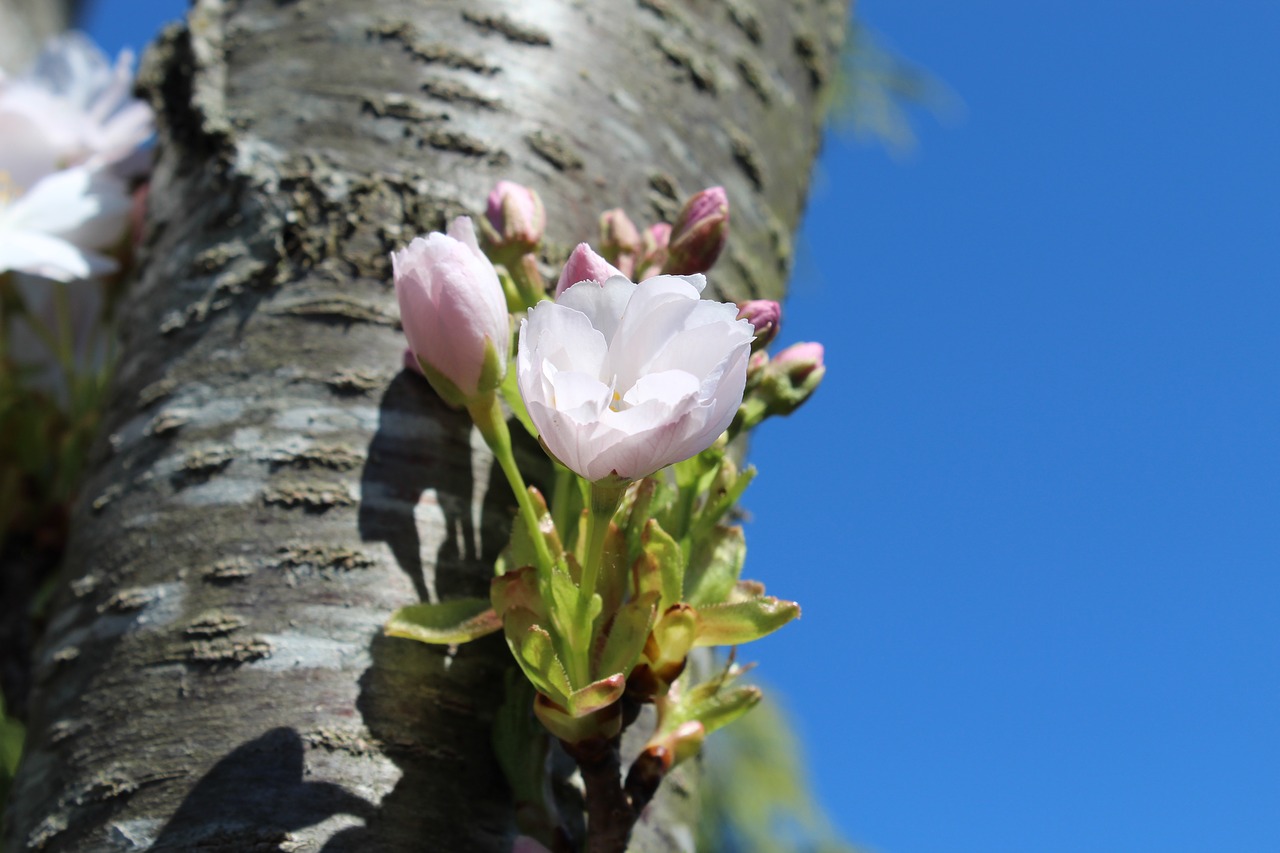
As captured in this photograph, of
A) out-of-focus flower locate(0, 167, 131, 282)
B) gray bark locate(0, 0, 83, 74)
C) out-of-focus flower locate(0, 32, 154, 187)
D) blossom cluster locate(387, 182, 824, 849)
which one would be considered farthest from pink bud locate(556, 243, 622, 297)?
gray bark locate(0, 0, 83, 74)

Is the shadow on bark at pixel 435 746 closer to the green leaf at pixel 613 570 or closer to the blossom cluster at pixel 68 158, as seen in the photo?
the green leaf at pixel 613 570

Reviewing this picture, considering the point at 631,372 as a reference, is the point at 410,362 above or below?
above

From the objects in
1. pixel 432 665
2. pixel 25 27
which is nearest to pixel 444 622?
pixel 432 665

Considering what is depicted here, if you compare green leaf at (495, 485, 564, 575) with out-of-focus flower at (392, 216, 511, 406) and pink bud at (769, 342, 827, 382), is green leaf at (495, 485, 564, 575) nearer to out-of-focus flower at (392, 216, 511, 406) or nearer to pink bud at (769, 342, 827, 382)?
out-of-focus flower at (392, 216, 511, 406)

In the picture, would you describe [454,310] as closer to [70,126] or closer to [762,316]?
[762,316]

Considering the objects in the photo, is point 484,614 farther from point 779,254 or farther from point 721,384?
point 779,254

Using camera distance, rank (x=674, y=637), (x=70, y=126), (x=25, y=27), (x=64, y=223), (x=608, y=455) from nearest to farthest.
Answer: (x=608, y=455) < (x=674, y=637) < (x=64, y=223) < (x=70, y=126) < (x=25, y=27)
